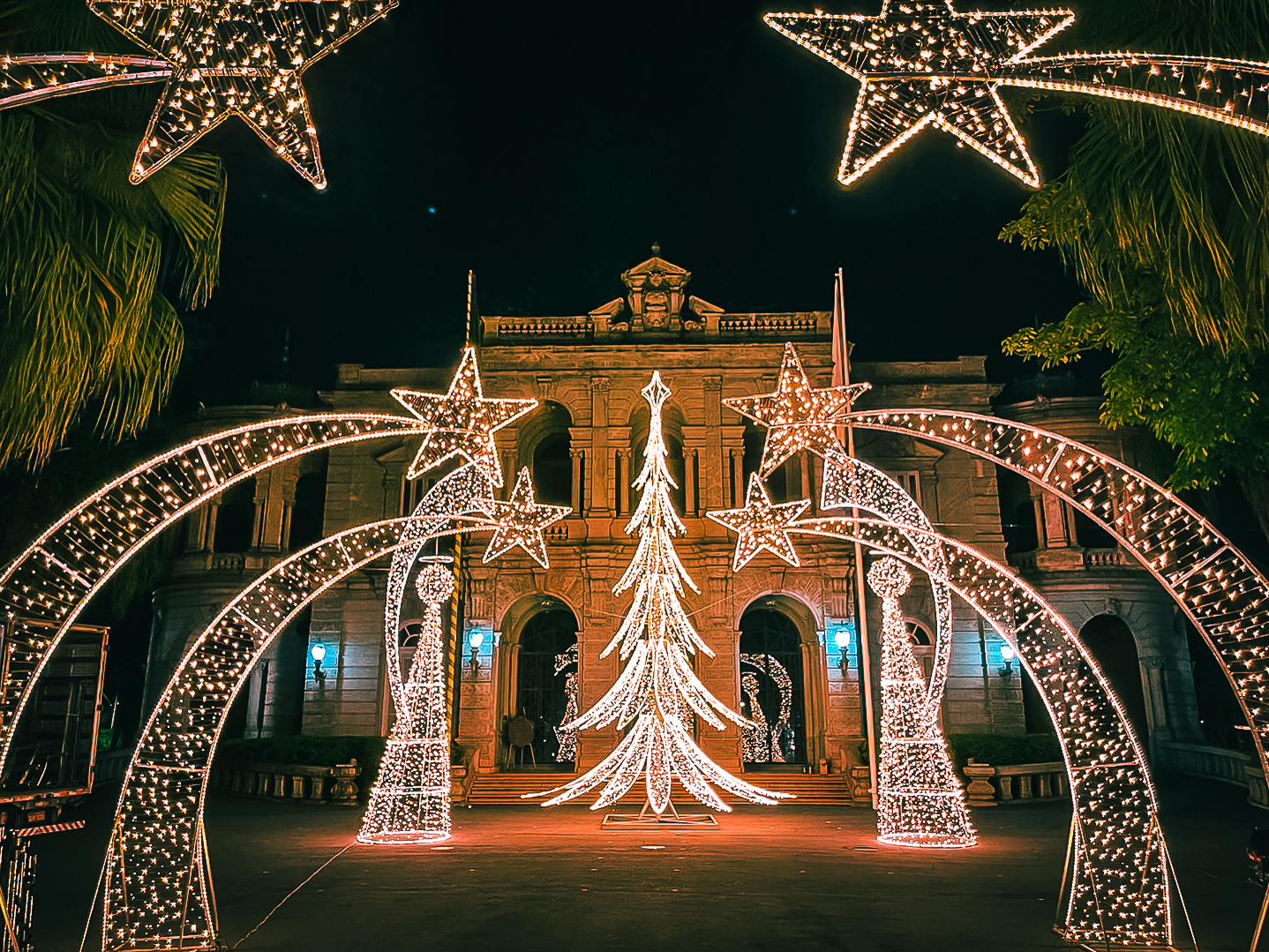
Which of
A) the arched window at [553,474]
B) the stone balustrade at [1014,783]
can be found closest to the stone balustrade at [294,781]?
the arched window at [553,474]

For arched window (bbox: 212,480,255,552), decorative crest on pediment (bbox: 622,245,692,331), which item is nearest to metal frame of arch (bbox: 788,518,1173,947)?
decorative crest on pediment (bbox: 622,245,692,331)

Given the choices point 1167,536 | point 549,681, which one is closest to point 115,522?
point 1167,536

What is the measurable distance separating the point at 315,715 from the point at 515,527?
14191 millimetres

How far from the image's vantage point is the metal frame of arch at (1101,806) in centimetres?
702

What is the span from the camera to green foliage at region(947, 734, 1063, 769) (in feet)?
62.0

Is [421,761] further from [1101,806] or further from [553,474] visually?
[553,474]

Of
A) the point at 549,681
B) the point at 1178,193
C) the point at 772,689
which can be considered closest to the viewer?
the point at 1178,193

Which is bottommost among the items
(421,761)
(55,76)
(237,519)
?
(421,761)

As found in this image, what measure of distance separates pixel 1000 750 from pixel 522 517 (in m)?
12.4

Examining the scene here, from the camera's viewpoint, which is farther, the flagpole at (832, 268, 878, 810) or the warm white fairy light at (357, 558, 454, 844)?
the flagpole at (832, 268, 878, 810)

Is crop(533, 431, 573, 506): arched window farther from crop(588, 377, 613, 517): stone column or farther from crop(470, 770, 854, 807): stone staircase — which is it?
crop(470, 770, 854, 807): stone staircase

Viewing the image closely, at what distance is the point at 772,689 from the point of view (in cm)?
2547

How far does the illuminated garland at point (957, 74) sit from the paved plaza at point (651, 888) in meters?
5.92

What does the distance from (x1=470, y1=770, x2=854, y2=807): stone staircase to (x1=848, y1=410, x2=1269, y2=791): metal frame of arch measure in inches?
516
